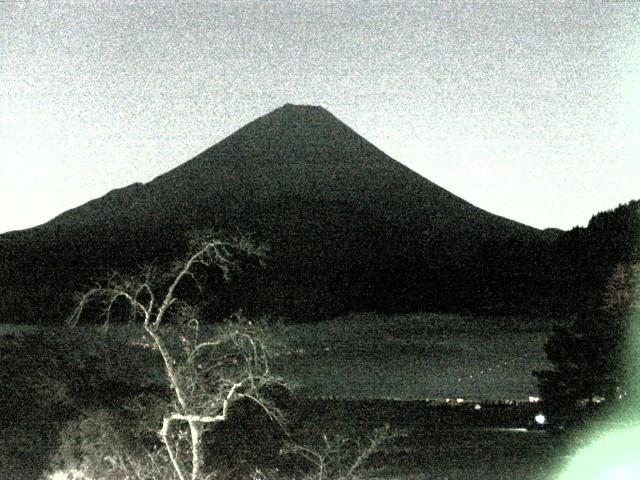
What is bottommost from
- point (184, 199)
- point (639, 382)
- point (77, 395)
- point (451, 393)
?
point (451, 393)

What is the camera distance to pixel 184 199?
275ft

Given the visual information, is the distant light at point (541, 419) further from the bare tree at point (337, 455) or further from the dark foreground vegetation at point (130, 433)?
the bare tree at point (337, 455)

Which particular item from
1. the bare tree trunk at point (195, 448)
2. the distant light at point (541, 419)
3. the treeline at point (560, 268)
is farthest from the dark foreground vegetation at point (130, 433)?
the treeline at point (560, 268)

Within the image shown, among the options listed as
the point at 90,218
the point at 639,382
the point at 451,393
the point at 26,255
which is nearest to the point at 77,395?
the point at 639,382

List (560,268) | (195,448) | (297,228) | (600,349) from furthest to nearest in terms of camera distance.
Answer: (297,228)
(560,268)
(600,349)
(195,448)

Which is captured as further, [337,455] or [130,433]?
[130,433]

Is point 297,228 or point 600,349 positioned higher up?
point 297,228

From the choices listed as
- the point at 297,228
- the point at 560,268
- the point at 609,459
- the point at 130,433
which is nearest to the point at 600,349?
the point at 609,459

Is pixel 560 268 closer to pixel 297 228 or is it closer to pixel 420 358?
pixel 420 358

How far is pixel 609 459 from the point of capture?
1697cm

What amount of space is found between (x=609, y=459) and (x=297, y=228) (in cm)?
7183

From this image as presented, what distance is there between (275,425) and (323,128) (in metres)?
87.7

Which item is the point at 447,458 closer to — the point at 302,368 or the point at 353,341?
the point at 302,368

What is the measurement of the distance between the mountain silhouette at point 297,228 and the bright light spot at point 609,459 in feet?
133
